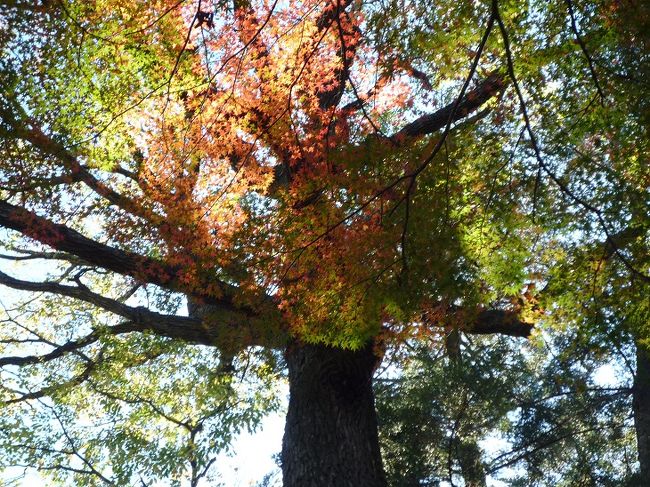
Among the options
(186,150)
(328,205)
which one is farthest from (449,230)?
(186,150)

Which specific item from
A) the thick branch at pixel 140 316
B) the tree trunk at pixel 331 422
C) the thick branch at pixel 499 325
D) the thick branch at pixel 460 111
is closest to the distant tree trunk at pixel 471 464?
the thick branch at pixel 499 325

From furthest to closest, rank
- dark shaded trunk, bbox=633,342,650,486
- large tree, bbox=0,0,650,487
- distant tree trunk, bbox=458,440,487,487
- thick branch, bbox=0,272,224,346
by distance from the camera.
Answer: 1. distant tree trunk, bbox=458,440,487,487
2. dark shaded trunk, bbox=633,342,650,486
3. thick branch, bbox=0,272,224,346
4. large tree, bbox=0,0,650,487

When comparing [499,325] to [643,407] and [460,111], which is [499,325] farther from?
[643,407]

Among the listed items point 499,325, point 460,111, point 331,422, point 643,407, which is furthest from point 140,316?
point 643,407

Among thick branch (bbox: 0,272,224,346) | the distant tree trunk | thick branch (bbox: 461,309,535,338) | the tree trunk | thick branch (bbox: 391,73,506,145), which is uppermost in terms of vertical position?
thick branch (bbox: 391,73,506,145)

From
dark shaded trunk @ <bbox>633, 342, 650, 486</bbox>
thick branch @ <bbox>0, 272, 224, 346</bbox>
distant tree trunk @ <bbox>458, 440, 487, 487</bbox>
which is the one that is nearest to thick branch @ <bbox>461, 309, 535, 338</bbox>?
dark shaded trunk @ <bbox>633, 342, 650, 486</bbox>

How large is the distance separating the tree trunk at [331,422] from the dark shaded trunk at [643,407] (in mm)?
5256

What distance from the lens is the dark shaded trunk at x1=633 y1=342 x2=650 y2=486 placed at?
10.5m

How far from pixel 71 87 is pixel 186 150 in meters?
1.62

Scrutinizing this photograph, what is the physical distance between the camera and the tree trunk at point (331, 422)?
668 cm

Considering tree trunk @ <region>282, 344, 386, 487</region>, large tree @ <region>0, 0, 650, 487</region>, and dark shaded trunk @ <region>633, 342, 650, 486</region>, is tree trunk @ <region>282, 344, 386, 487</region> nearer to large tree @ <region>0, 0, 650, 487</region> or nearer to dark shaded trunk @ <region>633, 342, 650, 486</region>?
large tree @ <region>0, 0, 650, 487</region>

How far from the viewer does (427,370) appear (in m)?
11.3

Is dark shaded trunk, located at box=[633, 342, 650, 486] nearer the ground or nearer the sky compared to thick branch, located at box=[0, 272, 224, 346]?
nearer the ground

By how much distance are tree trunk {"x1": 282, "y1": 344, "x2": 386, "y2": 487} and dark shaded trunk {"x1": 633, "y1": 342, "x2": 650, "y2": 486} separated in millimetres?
5256
